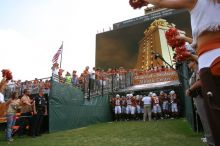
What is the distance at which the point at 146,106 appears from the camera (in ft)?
65.3

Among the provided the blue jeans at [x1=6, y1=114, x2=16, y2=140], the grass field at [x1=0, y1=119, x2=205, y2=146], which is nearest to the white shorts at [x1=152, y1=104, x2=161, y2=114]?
the grass field at [x1=0, y1=119, x2=205, y2=146]

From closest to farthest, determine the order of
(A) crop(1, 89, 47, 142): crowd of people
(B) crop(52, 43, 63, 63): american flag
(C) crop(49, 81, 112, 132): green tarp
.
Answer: (A) crop(1, 89, 47, 142): crowd of people, (C) crop(49, 81, 112, 132): green tarp, (B) crop(52, 43, 63, 63): american flag

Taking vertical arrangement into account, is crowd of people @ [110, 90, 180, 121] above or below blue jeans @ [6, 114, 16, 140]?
above

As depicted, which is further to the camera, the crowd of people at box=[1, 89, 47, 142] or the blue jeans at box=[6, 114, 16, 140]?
the crowd of people at box=[1, 89, 47, 142]

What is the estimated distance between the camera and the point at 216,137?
2.04 meters

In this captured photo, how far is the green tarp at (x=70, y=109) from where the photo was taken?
1482 centimetres

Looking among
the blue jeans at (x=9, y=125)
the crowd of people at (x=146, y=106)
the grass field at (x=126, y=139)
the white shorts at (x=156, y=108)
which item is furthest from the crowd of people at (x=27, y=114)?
the white shorts at (x=156, y=108)

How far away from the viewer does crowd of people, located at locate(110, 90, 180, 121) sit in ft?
65.1

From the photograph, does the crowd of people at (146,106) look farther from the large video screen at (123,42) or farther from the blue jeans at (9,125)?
the large video screen at (123,42)

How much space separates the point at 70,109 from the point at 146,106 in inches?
228

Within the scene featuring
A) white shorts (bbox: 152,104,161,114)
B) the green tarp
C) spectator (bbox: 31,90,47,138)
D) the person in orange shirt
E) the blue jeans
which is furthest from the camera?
white shorts (bbox: 152,104,161,114)

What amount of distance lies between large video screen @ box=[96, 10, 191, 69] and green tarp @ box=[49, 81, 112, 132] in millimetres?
23643

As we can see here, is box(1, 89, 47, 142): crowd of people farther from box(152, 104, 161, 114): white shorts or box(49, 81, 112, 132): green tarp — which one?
box(152, 104, 161, 114): white shorts

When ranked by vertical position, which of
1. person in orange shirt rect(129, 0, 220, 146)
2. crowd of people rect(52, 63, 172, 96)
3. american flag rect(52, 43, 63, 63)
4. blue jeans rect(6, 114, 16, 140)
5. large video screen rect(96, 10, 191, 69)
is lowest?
blue jeans rect(6, 114, 16, 140)
